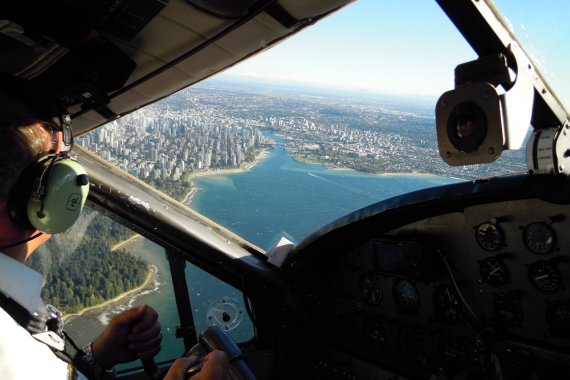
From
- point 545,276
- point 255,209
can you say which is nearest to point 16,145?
point 545,276

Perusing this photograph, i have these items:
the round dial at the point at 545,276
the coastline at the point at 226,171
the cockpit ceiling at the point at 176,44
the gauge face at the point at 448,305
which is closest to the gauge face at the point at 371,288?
the gauge face at the point at 448,305

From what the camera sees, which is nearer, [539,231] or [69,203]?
[69,203]

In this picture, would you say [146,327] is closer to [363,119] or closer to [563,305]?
[563,305]

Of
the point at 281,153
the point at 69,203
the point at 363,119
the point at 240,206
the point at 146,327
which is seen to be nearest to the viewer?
the point at 69,203

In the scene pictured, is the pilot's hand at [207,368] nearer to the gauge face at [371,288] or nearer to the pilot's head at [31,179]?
the pilot's head at [31,179]

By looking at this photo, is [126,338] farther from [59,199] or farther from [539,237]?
[539,237]

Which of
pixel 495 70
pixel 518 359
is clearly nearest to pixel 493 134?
pixel 495 70
